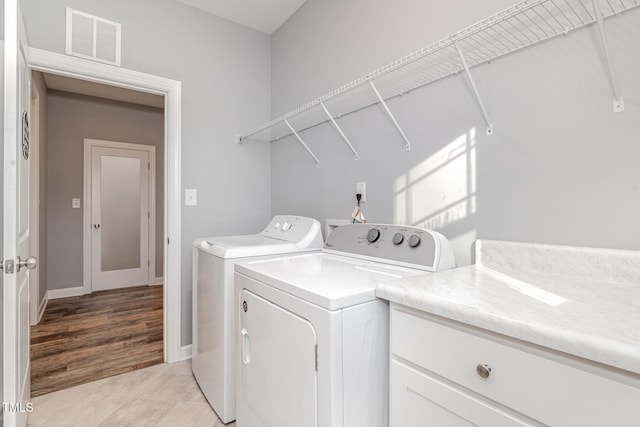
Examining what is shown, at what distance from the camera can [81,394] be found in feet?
6.16

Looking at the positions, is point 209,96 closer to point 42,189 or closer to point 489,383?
point 489,383

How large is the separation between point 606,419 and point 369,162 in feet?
4.71

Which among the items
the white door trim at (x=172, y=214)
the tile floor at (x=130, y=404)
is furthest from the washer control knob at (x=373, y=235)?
the white door trim at (x=172, y=214)

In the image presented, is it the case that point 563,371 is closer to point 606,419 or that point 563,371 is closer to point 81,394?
point 606,419

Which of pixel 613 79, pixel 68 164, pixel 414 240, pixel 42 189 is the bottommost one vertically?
pixel 414 240

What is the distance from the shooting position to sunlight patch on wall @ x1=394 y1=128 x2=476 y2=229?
133 cm

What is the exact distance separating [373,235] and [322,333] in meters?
0.66

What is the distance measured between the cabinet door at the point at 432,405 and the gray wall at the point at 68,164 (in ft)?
15.1

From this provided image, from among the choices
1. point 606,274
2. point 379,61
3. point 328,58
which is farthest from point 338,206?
point 606,274

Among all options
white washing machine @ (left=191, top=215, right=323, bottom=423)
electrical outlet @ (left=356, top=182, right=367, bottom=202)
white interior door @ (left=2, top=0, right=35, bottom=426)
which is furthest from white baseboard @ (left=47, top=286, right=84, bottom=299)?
electrical outlet @ (left=356, top=182, right=367, bottom=202)

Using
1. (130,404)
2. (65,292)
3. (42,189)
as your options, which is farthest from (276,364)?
(65,292)

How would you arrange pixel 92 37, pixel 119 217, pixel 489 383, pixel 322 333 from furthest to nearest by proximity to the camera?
pixel 119 217 < pixel 92 37 < pixel 322 333 < pixel 489 383

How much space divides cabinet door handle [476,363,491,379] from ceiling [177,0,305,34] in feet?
8.44

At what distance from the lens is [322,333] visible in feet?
3.03
